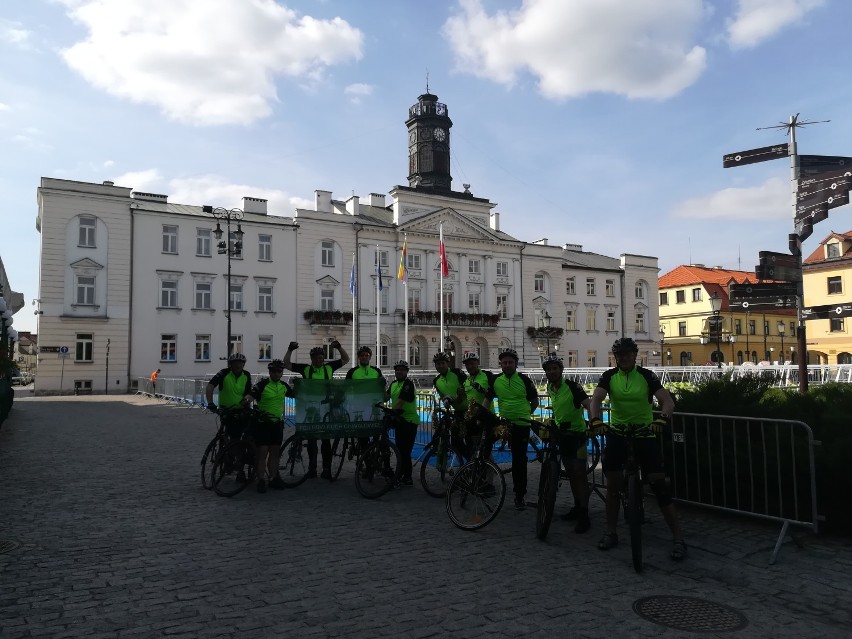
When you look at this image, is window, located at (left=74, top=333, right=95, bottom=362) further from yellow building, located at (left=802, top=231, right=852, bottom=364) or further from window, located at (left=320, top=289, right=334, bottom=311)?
yellow building, located at (left=802, top=231, right=852, bottom=364)

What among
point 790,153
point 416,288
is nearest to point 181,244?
point 416,288

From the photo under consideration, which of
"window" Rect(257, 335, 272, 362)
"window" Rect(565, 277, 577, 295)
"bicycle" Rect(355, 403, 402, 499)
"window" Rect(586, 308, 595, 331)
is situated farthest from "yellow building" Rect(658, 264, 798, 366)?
"bicycle" Rect(355, 403, 402, 499)

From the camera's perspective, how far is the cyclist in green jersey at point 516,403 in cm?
787

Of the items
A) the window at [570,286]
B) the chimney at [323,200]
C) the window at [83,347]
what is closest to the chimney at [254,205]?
the chimney at [323,200]

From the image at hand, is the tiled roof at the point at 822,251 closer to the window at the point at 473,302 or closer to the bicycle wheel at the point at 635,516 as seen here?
the window at the point at 473,302

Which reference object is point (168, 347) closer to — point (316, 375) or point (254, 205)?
point (254, 205)

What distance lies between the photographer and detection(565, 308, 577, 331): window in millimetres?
62631

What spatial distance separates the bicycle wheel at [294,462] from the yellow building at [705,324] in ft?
219

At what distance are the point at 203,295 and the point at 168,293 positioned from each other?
2.32 meters

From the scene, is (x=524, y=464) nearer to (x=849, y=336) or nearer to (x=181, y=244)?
(x=181, y=244)

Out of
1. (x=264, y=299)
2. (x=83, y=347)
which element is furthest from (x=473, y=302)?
(x=83, y=347)

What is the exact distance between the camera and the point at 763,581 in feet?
18.0

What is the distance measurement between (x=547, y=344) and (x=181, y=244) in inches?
1288

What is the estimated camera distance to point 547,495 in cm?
661
